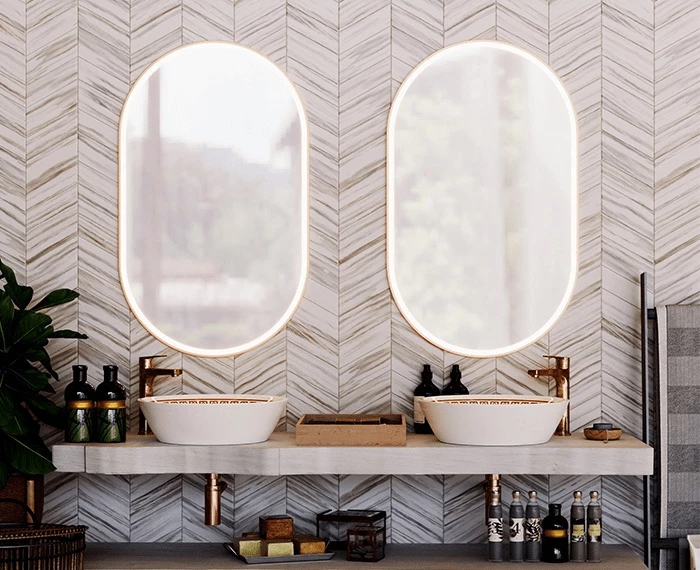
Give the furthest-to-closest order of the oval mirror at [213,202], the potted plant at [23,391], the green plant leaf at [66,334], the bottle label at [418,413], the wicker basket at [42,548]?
1. the oval mirror at [213,202]
2. the bottle label at [418,413]
3. the green plant leaf at [66,334]
4. the potted plant at [23,391]
5. the wicker basket at [42,548]

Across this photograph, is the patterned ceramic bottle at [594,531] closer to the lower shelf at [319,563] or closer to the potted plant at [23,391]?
the lower shelf at [319,563]

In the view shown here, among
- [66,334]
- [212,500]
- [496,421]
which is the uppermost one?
[66,334]

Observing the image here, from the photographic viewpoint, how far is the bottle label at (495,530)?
2508 millimetres

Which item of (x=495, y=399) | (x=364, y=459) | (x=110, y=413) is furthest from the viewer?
(x=495, y=399)

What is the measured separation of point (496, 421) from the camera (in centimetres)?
239

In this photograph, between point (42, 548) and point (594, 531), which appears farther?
→ point (594, 531)

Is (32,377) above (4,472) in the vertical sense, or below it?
above

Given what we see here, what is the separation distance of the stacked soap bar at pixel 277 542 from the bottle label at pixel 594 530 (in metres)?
0.74

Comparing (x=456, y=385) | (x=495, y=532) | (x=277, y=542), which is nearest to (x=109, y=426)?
(x=277, y=542)

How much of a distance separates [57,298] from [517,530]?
4.78 ft

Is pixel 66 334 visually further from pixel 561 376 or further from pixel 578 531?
pixel 578 531

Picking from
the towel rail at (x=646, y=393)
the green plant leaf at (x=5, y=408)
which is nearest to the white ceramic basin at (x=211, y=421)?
the green plant leaf at (x=5, y=408)

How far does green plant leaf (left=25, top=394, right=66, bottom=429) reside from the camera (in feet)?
8.40

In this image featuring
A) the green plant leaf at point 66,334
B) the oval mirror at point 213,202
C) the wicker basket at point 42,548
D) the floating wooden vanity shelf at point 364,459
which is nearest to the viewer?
the wicker basket at point 42,548
